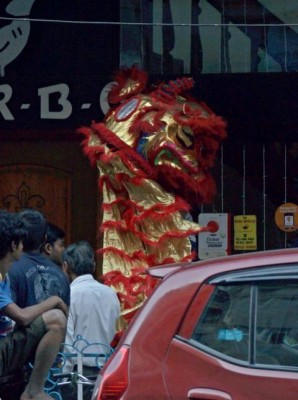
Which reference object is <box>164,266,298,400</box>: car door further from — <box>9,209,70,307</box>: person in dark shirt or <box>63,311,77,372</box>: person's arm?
<box>63,311,77,372</box>: person's arm

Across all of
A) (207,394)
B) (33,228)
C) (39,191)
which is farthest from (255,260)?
(39,191)

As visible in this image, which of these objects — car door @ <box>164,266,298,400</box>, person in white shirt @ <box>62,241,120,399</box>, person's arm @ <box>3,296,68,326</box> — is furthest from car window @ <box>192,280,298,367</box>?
person in white shirt @ <box>62,241,120,399</box>

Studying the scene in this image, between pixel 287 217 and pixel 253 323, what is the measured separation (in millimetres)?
6517

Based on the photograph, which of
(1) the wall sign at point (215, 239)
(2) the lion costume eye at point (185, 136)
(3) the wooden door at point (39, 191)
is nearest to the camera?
(2) the lion costume eye at point (185, 136)

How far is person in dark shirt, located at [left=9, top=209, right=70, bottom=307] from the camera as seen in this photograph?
7.53 m

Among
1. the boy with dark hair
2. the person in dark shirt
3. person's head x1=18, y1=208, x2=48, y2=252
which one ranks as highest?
person's head x1=18, y1=208, x2=48, y2=252

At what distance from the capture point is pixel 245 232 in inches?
443

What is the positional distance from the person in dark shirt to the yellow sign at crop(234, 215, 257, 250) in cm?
385

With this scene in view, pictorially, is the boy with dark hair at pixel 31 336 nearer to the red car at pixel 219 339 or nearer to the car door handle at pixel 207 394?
the red car at pixel 219 339

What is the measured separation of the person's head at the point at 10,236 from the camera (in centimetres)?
680

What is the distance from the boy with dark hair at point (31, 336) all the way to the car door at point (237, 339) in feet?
6.48

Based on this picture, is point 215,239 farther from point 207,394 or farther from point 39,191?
point 207,394

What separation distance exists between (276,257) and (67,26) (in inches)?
275

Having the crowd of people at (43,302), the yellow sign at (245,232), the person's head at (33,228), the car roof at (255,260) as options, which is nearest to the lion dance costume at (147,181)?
the crowd of people at (43,302)
